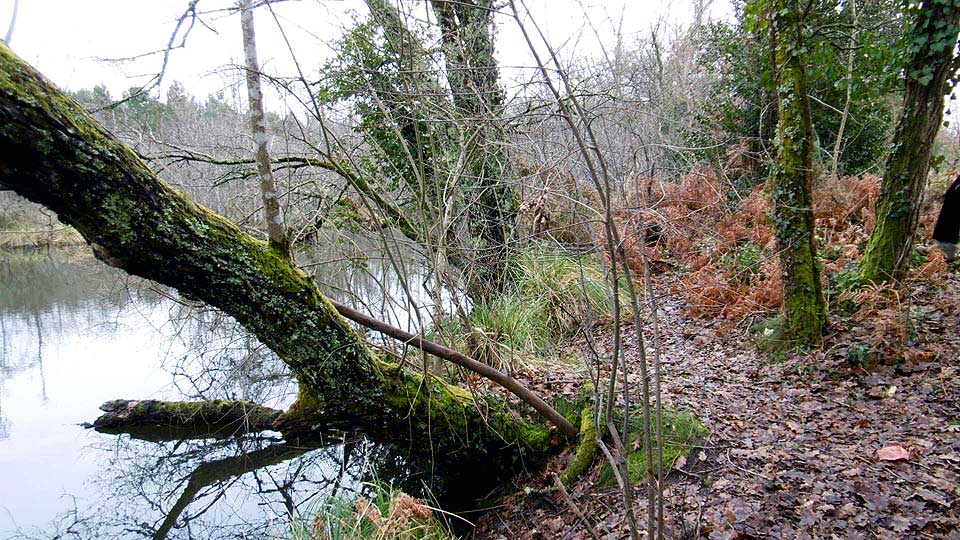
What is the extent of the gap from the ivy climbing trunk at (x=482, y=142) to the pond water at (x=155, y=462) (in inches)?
87.5

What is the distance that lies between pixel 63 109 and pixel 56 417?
5750mm

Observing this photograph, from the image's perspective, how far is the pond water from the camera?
4.41m

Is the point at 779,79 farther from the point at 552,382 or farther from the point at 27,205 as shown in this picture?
the point at 27,205

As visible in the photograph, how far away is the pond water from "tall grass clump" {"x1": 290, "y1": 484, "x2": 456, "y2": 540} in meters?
0.30

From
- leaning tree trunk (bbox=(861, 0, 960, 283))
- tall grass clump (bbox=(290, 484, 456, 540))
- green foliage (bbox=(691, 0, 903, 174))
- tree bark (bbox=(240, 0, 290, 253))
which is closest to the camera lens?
tall grass clump (bbox=(290, 484, 456, 540))

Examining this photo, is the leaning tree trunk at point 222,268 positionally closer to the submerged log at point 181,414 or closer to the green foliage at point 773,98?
the submerged log at point 181,414

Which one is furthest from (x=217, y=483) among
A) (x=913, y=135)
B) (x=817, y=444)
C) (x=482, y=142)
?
(x=913, y=135)

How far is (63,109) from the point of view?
2.33m

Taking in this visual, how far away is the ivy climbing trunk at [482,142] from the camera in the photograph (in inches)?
178

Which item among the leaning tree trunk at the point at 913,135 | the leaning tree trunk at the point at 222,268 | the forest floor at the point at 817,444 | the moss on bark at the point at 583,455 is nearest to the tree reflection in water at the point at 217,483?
the leaning tree trunk at the point at 222,268

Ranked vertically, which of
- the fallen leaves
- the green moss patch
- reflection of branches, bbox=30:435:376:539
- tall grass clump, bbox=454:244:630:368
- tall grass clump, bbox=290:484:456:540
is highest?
tall grass clump, bbox=454:244:630:368

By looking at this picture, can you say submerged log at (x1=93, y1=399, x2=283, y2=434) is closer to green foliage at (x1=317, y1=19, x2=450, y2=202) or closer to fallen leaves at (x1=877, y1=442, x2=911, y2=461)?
green foliage at (x1=317, y1=19, x2=450, y2=202)

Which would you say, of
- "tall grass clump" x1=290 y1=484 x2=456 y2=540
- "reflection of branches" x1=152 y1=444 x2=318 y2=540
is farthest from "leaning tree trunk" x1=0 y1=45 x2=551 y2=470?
"reflection of branches" x1=152 y1=444 x2=318 y2=540

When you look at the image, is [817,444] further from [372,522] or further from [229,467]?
[229,467]
